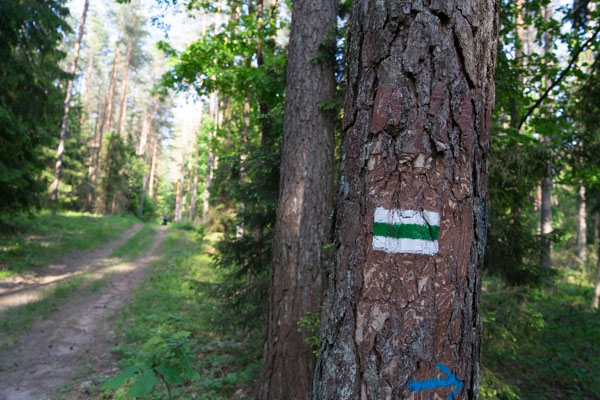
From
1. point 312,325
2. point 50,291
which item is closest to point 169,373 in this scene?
point 312,325

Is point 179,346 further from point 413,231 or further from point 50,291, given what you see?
point 50,291

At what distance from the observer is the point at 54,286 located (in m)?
9.28

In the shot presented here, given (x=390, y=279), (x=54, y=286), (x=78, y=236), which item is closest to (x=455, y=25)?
(x=390, y=279)

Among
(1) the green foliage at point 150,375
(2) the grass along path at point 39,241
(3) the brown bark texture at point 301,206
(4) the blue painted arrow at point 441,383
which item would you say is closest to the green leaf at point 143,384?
(1) the green foliage at point 150,375

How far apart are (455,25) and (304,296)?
127 inches

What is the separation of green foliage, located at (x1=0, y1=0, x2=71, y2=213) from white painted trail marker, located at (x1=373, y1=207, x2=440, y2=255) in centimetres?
1006

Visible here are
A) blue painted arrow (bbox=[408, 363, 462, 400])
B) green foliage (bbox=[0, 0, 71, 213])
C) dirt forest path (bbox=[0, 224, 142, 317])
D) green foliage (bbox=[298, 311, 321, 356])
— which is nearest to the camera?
blue painted arrow (bbox=[408, 363, 462, 400])

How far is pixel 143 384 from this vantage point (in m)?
2.71

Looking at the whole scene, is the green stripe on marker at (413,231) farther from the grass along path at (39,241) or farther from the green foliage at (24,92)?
the grass along path at (39,241)

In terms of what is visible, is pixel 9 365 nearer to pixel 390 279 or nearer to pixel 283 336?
pixel 283 336

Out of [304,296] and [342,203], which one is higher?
[342,203]

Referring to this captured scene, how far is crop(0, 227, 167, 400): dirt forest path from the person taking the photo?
473cm

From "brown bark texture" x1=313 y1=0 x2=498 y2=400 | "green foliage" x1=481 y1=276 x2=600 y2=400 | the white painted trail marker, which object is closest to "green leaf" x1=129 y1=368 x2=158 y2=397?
"brown bark texture" x1=313 y1=0 x2=498 y2=400

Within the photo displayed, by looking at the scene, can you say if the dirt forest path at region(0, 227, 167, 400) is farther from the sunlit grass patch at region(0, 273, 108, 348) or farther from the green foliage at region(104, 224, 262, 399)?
the green foliage at region(104, 224, 262, 399)
